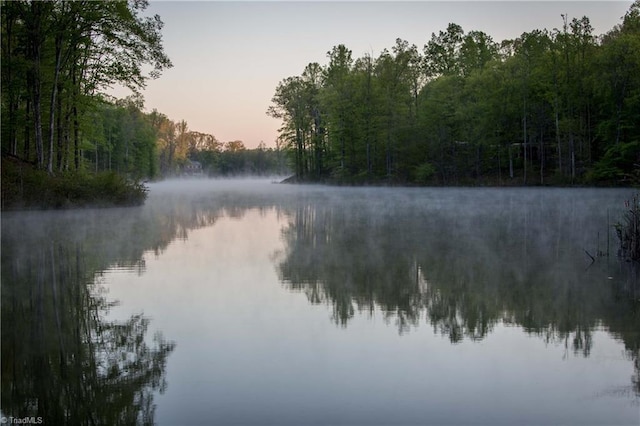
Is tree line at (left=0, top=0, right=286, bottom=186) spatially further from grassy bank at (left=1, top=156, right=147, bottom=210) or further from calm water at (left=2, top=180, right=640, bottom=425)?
calm water at (left=2, top=180, right=640, bottom=425)

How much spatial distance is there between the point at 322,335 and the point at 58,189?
20.8 m

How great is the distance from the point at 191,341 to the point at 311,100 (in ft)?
221

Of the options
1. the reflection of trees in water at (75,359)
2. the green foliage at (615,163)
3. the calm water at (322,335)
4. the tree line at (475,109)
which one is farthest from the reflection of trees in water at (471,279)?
the green foliage at (615,163)

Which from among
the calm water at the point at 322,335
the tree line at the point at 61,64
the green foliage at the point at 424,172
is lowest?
the calm water at the point at 322,335

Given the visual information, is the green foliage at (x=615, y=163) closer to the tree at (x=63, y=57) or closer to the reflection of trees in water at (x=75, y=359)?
the tree at (x=63, y=57)

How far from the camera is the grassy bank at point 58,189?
22.5m

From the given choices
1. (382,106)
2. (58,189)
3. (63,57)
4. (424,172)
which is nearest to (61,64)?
(63,57)

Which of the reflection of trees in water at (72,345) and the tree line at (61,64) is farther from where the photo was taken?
the tree line at (61,64)

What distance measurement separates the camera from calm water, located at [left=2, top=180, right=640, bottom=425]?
4.13 metres

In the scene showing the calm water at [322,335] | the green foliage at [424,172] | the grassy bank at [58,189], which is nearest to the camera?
the calm water at [322,335]

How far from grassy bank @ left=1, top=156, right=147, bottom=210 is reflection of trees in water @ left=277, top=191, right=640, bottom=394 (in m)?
11.9

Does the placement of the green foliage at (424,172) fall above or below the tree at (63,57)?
below

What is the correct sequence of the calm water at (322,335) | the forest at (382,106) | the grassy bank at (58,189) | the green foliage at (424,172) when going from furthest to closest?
1. the green foliage at (424,172)
2. the forest at (382,106)
3. the grassy bank at (58,189)
4. the calm water at (322,335)

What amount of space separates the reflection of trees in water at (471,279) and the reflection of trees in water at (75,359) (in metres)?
2.18
